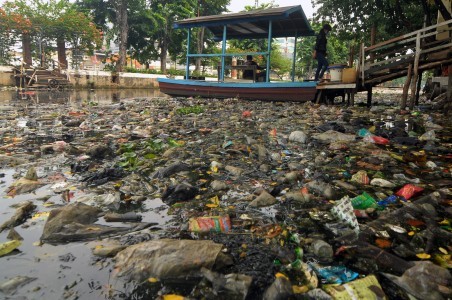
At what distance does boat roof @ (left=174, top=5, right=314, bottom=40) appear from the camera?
9719mm

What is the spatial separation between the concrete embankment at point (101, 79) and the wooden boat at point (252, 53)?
42.3ft

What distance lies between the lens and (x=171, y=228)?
5.80ft

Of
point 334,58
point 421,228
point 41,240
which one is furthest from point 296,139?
point 334,58

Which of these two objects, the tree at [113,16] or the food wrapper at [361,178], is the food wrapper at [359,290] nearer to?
the food wrapper at [361,178]

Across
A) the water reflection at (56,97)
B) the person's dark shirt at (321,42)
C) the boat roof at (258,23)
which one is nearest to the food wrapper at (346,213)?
the person's dark shirt at (321,42)

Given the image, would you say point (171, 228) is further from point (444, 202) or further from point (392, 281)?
point (444, 202)

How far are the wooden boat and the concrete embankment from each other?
12893 millimetres

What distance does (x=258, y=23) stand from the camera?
11.1m

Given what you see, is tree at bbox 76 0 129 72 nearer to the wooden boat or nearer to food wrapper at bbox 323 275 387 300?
the wooden boat

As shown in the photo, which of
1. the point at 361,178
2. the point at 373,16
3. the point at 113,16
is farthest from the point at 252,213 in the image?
the point at 113,16

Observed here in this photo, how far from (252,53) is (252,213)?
30.1 ft

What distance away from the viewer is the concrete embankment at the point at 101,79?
2016 cm

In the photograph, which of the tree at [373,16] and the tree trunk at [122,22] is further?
the tree trunk at [122,22]

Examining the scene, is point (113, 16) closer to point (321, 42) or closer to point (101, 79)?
point (101, 79)
